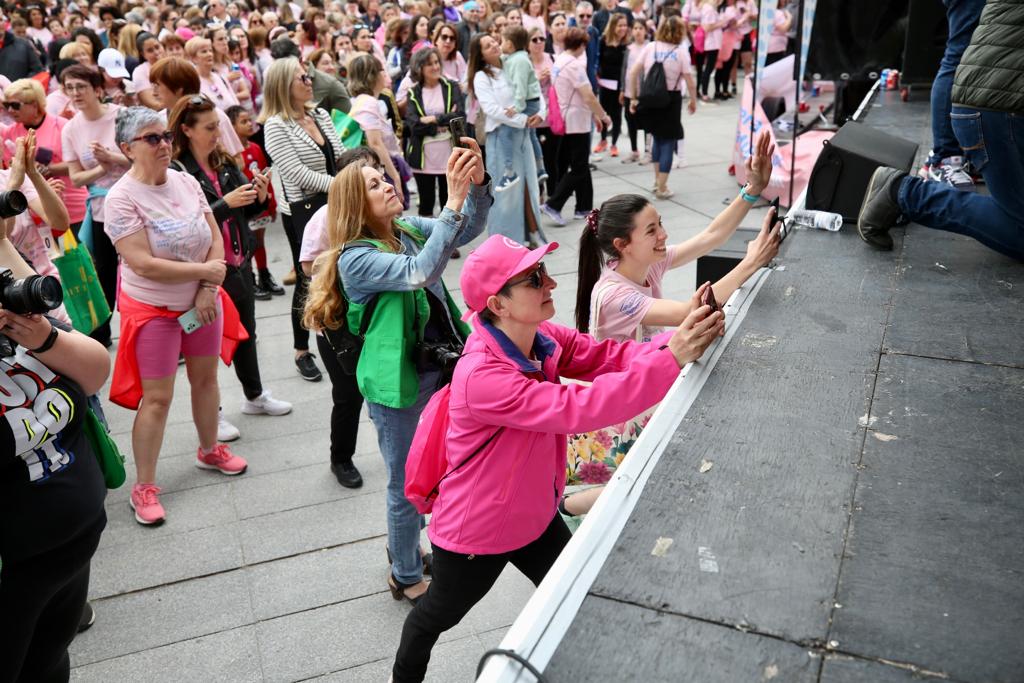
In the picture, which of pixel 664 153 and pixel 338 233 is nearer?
pixel 338 233

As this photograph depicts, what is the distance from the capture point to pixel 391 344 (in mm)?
3643

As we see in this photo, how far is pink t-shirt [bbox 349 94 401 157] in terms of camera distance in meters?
8.05

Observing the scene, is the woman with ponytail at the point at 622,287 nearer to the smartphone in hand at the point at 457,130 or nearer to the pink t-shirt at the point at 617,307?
the pink t-shirt at the point at 617,307

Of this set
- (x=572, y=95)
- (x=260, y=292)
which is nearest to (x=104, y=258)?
(x=260, y=292)

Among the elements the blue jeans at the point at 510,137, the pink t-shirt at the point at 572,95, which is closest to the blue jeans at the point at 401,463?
the blue jeans at the point at 510,137

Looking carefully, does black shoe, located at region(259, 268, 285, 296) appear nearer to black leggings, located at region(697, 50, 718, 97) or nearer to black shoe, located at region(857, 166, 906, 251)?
black shoe, located at region(857, 166, 906, 251)

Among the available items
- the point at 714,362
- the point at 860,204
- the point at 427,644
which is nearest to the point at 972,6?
the point at 860,204

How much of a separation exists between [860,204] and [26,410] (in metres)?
4.13

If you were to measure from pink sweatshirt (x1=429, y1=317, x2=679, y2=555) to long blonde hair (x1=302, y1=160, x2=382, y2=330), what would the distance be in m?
1.02

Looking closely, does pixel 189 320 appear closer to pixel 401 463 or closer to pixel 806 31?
pixel 401 463

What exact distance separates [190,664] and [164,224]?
2119 millimetres

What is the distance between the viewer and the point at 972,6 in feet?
18.2

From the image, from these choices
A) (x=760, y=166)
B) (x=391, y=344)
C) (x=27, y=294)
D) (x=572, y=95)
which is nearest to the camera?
(x=27, y=294)

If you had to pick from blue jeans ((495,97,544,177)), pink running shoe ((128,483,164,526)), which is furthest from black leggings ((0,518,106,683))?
blue jeans ((495,97,544,177))
